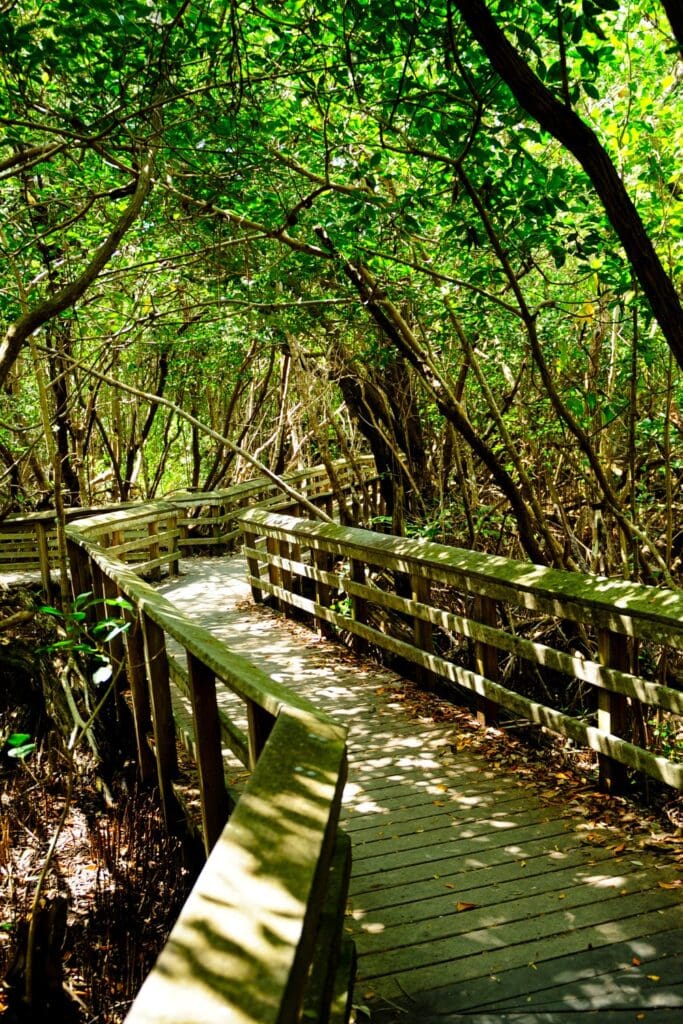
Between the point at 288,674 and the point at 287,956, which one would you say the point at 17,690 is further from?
the point at 287,956

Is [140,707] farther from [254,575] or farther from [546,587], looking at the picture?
[254,575]

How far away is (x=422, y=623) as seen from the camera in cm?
607

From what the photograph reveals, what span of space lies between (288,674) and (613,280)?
4127 millimetres

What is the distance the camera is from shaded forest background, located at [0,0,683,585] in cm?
489

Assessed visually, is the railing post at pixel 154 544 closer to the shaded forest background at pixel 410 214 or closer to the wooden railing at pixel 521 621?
the shaded forest background at pixel 410 214

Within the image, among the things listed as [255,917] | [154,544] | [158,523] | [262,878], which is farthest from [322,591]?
[255,917]

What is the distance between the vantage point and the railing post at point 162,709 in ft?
15.3

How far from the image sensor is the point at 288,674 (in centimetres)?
711

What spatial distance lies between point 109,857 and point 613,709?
10.8 ft

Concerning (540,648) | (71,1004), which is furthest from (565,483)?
(71,1004)

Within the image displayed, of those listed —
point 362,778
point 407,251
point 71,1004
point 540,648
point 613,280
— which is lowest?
point 71,1004

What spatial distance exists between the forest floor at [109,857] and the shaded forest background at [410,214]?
2.01m

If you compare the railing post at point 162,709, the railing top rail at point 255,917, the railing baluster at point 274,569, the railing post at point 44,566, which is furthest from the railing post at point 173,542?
the railing top rail at point 255,917

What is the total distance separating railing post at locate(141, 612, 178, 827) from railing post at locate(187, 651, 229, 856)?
111 cm
